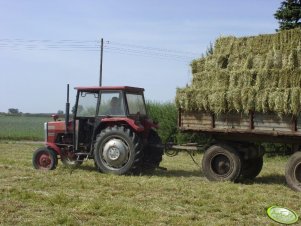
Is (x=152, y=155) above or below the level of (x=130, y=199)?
above

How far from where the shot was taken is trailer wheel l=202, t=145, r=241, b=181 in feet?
36.0

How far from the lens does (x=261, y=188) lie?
1018 cm

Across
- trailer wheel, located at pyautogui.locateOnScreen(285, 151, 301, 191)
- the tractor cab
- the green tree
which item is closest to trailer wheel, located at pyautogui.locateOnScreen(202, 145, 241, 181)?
trailer wheel, located at pyautogui.locateOnScreen(285, 151, 301, 191)

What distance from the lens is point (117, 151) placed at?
38.9ft

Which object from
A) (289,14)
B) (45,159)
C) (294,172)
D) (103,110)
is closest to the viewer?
(294,172)

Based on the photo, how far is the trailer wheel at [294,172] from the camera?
33.0ft

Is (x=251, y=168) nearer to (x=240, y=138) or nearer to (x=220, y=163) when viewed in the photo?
(x=220, y=163)

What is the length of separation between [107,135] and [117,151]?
17.7 inches

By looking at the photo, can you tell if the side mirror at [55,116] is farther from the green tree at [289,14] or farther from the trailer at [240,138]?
the green tree at [289,14]

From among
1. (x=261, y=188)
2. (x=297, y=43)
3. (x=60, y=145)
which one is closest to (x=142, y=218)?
(x=261, y=188)

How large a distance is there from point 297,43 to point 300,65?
512 millimetres

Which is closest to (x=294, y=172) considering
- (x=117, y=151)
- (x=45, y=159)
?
(x=117, y=151)

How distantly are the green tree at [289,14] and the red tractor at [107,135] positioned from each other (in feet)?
36.1

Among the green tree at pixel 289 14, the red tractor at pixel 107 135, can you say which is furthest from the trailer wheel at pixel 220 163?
the green tree at pixel 289 14
